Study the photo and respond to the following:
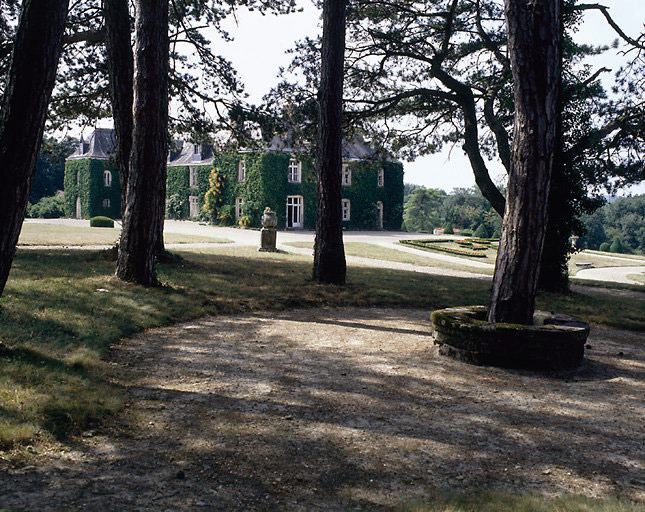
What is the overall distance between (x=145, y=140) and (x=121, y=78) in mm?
3354

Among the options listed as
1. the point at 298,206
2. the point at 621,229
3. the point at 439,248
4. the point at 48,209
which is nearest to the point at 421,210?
the point at 298,206

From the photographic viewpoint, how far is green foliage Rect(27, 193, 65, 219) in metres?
46.0

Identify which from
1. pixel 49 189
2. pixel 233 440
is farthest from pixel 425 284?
pixel 49 189

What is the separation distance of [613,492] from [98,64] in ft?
Result: 48.8

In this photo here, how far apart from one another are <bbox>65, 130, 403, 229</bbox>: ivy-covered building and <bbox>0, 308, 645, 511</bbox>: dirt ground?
28.4 m

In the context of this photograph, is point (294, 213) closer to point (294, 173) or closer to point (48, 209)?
point (294, 173)

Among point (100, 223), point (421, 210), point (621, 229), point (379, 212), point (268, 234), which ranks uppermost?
point (421, 210)

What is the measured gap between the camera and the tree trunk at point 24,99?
14.2 feet

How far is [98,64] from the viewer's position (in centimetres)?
1404

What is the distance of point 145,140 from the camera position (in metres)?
9.12

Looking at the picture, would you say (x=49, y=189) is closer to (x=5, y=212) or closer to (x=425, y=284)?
(x=425, y=284)

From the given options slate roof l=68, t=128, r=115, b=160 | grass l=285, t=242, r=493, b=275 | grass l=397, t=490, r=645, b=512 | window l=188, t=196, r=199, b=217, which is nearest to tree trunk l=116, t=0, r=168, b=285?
grass l=397, t=490, r=645, b=512

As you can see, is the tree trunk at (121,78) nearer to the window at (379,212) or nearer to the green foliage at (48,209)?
the window at (379,212)

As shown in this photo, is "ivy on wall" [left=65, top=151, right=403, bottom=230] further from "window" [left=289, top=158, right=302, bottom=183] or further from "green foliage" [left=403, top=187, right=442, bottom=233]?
"green foliage" [left=403, top=187, right=442, bottom=233]
